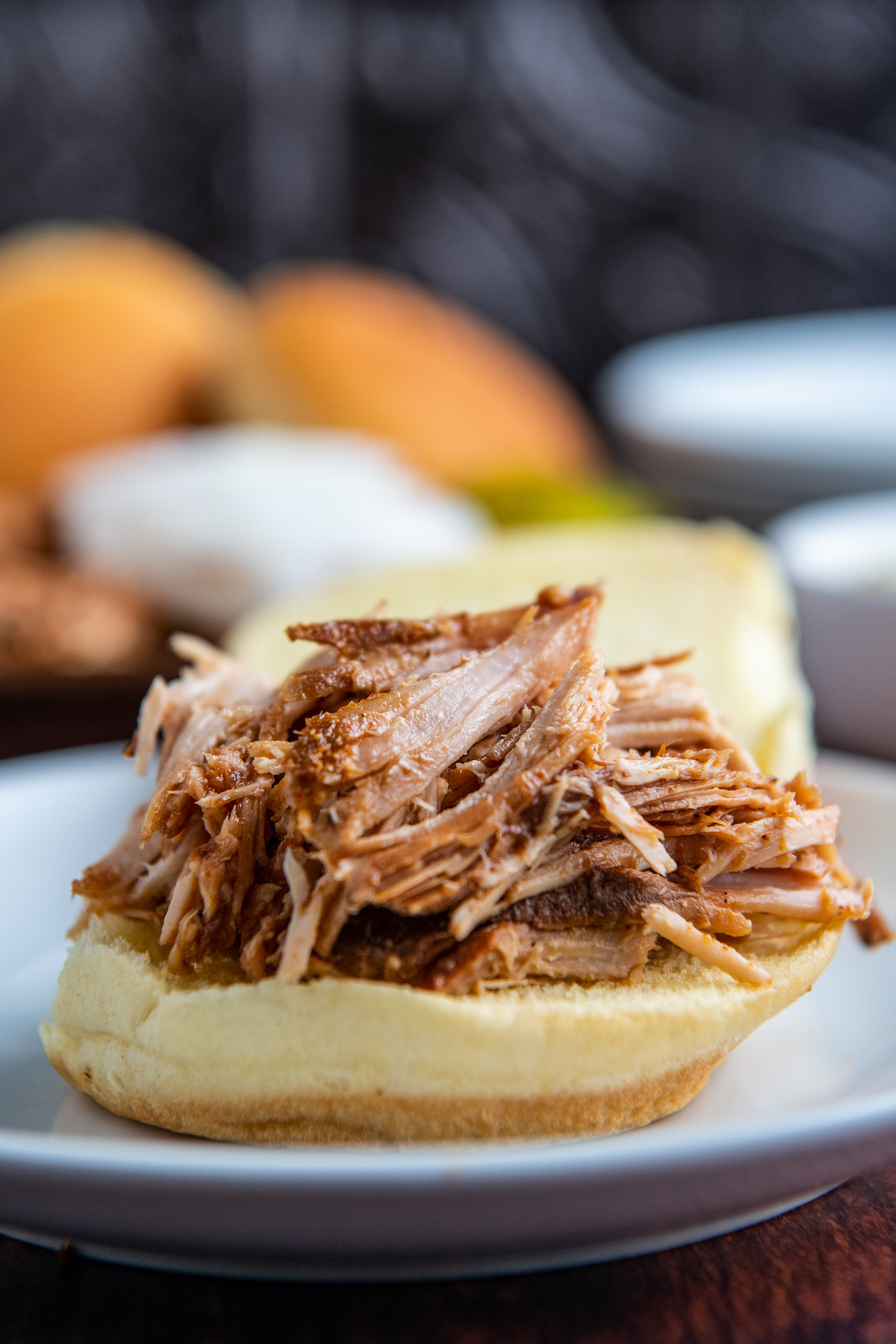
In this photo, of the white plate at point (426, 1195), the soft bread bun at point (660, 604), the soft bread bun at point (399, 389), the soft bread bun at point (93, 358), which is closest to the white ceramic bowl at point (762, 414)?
the soft bread bun at point (399, 389)

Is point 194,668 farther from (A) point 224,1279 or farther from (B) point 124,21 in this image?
(B) point 124,21

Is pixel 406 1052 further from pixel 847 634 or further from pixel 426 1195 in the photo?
pixel 847 634

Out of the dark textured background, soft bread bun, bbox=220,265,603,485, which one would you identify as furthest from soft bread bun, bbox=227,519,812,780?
the dark textured background

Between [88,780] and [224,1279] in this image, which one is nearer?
[224,1279]

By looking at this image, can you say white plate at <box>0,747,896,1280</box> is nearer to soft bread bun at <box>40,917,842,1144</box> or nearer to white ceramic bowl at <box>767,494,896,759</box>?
soft bread bun at <box>40,917,842,1144</box>

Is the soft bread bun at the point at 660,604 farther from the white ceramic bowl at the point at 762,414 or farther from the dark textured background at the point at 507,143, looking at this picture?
the dark textured background at the point at 507,143

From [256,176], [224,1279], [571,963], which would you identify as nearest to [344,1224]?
[224,1279]
